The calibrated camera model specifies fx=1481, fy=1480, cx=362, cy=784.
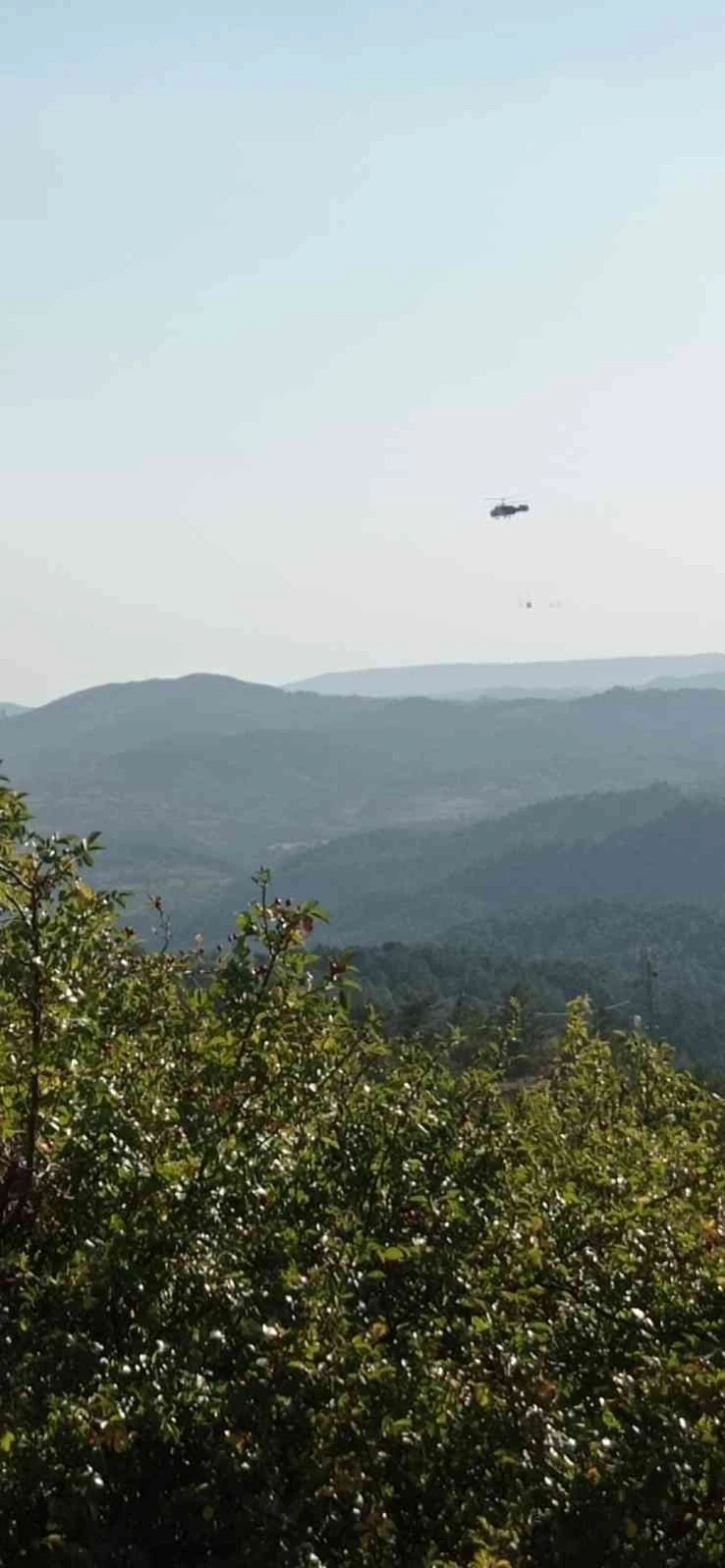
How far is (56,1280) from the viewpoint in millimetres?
7734

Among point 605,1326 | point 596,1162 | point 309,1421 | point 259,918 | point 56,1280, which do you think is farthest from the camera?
point 596,1162

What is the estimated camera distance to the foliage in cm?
690

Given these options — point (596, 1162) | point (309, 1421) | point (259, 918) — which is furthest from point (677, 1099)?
point (309, 1421)

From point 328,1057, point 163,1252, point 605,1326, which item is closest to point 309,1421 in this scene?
point 163,1252

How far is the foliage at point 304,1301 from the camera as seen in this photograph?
6.90 m

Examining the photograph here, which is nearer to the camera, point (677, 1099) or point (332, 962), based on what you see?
point (332, 962)

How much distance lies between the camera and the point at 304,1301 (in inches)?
297

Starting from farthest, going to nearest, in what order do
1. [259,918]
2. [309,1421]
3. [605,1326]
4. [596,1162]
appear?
[596,1162], [259,918], [605,1326], [309,1421]

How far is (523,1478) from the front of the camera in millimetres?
7207

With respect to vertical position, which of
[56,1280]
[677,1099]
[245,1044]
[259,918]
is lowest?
[677,1099]

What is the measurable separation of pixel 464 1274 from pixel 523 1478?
1.45 m

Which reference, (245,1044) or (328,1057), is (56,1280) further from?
(328,1057)

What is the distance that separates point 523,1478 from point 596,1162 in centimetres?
317

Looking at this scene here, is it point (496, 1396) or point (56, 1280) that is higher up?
point (56, 1280)
